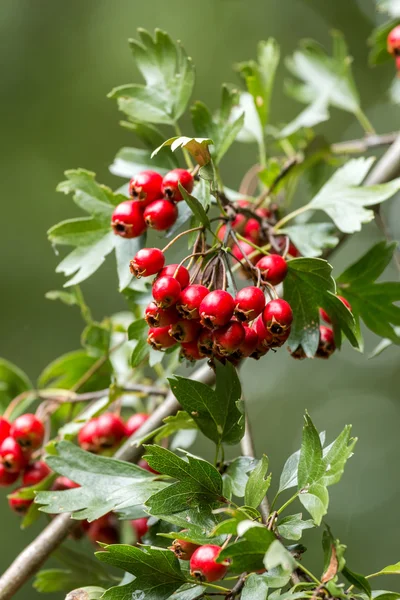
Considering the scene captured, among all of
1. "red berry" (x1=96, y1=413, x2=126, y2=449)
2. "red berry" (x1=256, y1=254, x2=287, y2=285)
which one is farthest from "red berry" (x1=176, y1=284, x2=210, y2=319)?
"red berry" (x1=96, y1=413, x2=126, y2=449)

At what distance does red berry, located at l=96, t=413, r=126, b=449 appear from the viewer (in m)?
1.47

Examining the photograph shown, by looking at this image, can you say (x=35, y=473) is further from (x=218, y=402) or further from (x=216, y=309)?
(x=216, y=309)

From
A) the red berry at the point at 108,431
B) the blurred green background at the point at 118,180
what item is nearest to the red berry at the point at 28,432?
the red berry at the point at 108,431

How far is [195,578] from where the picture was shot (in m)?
0.90

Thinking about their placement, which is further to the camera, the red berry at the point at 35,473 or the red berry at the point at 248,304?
the red berry at the point at 35,473

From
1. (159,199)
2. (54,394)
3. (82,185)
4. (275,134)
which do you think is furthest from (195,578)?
(275,134)

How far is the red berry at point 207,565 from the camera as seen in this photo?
2.86 feet

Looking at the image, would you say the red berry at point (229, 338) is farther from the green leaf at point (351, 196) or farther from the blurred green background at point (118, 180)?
the blurred green background at point (118, 180)

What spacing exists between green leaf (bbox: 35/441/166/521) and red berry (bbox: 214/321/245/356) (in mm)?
227

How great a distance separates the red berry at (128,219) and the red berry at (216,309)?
24 cm

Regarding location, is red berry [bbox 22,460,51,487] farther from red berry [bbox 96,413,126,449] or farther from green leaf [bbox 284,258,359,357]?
green leaf [bbox 284,258,359,357]

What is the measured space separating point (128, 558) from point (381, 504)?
3845 millimetres

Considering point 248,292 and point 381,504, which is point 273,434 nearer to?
point 381,504

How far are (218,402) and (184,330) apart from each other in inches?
4.6
